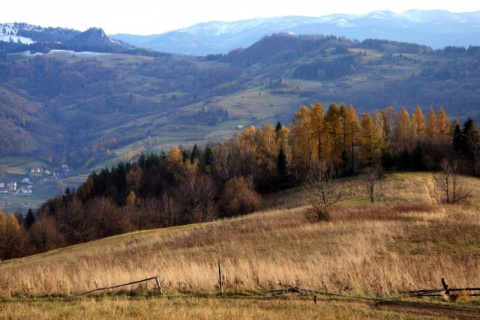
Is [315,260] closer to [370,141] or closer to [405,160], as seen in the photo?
[370,141]

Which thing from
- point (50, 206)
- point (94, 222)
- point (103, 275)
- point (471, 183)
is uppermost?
point (103, 275)

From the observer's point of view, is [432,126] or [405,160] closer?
[405,160]

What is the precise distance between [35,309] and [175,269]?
6.92 meters

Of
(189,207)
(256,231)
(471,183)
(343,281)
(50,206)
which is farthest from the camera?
(50,206)

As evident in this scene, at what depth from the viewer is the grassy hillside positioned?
16938 millimetres

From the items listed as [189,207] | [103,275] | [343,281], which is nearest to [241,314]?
[343,281]

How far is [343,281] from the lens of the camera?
16.8 meters

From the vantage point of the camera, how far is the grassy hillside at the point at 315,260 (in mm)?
16938

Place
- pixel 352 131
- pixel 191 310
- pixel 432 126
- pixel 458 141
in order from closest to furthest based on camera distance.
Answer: pixel 191 310 < pixel 458 141 < pixel 352 131 < pixel 432 126

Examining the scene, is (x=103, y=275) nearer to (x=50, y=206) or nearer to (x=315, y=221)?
(x=315, y=221)

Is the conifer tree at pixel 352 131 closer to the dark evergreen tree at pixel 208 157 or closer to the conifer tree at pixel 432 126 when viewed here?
the conifer tree at pixel 432 126

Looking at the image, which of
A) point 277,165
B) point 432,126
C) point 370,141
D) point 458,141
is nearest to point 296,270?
point 370,141

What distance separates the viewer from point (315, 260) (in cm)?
2003

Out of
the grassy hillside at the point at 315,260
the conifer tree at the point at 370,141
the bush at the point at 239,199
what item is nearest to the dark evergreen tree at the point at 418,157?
the conifer tree at the point at 370,141
